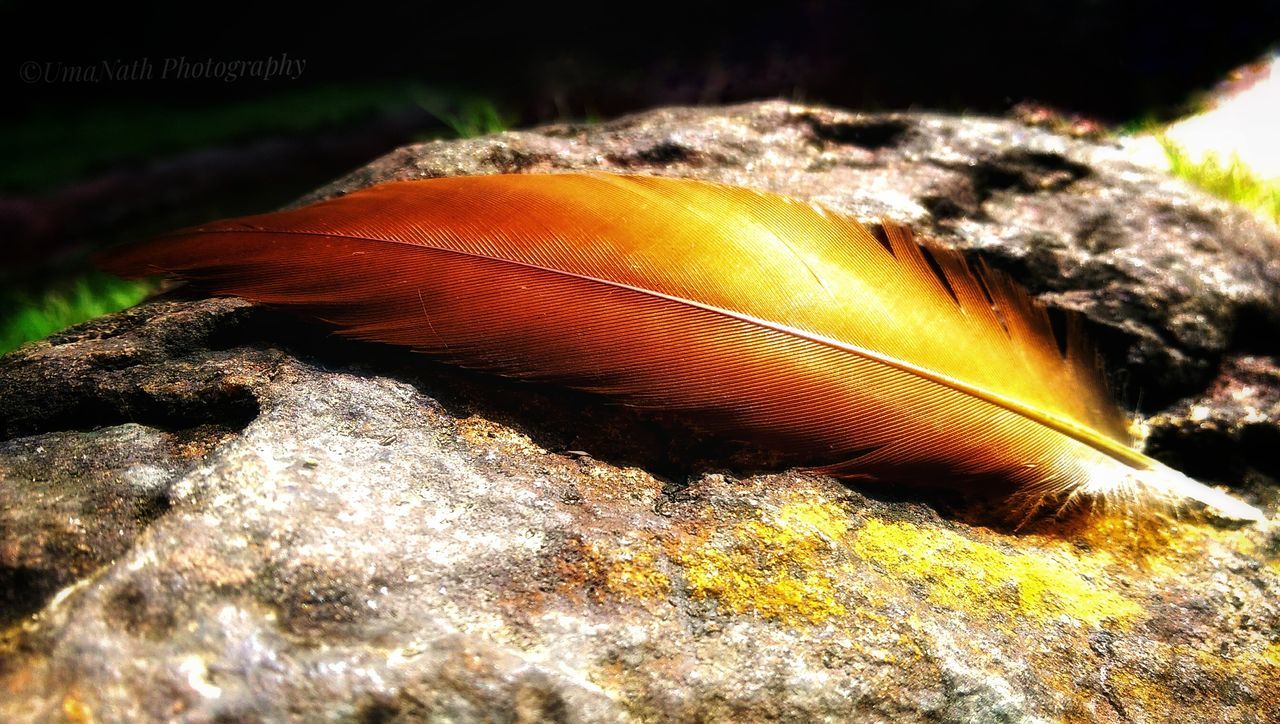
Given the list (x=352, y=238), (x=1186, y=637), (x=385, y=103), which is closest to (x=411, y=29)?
(x=385, y=103)

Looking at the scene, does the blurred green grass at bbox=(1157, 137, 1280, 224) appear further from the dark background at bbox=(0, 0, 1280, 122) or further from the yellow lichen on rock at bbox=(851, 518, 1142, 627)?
the yellow lichen on rock at bbox=(851, 518, 1142, 627)

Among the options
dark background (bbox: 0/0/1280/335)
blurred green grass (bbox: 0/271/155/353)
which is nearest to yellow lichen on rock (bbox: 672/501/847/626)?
blurred green grass (bbox: 0/271/155/353)

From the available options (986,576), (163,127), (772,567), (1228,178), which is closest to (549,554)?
(772,567)

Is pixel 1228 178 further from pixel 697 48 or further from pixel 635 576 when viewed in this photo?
pixel 635 576

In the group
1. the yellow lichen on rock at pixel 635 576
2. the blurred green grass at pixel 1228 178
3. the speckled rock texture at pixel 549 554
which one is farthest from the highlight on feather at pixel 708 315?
the blurred green grass at pixel 1228 178

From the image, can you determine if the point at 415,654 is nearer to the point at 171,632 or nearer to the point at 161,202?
the point at 171,632

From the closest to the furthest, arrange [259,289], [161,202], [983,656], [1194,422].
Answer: [983,656] → [259,289] → [1194,422] → [161,202]
